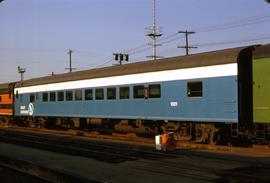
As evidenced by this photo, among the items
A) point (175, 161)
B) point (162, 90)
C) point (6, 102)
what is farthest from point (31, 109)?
point (175, 161)

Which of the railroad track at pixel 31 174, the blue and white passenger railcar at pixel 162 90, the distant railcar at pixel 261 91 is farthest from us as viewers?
the blue and white passenger railcar at pixel 162 90

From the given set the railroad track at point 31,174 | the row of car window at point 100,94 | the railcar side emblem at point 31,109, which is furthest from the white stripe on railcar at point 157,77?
the railroad track at point 31,174

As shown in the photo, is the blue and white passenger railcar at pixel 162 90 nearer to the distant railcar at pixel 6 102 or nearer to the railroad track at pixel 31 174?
the railroad track at pixel 31 174

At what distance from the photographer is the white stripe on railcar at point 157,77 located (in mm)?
17953

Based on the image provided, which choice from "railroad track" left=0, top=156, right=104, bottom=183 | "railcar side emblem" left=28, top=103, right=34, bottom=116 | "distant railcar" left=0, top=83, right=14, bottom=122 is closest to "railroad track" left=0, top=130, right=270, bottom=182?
"railroad track" left=0, top=156, right=104, bottom=183

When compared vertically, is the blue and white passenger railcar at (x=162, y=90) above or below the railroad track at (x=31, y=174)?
above

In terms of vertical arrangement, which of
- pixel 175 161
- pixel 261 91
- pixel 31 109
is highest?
pixel 261 91

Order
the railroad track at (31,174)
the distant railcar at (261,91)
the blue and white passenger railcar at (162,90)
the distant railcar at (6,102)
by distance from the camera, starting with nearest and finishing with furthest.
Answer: the railroad track at (31,174) → the distant railcar at (261,91) → the blue and white passenger railcar at (162,90) → the distant railcar at (6,102)

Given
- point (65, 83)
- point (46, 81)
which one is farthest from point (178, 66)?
point (46, 81)

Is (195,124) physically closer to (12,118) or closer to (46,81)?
(46,81)

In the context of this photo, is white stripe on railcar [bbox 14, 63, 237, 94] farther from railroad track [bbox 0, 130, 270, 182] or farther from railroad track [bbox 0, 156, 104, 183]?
railroad track [bbox 0, 156, 104, 183]

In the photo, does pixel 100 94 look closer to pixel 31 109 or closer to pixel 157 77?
pixel 157 77

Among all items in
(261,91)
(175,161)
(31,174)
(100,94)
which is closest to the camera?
(31,174)

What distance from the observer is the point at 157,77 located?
21.3m
